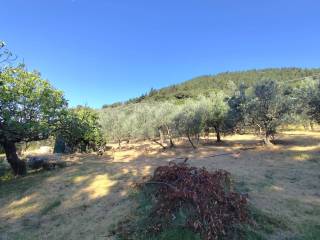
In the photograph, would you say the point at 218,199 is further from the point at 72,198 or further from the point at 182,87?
the point at 182,87

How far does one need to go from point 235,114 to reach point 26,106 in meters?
16.5

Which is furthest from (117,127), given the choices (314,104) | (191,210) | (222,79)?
(222,79)

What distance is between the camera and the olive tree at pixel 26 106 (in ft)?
38.2

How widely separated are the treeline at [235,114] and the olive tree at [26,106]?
565 inches

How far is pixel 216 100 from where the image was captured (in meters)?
28.6

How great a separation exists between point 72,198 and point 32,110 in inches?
197

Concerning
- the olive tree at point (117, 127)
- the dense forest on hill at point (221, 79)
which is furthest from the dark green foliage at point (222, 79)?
the olive tree at point (117, 127)

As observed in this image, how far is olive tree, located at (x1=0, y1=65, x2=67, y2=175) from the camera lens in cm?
1163

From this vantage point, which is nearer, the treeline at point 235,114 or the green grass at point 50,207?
the green grass at point 50,207

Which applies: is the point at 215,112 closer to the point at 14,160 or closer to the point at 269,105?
the point at 269,105

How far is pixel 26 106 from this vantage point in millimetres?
12289

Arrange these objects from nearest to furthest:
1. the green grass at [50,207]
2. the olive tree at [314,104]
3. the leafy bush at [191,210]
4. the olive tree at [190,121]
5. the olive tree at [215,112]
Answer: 1. the leafy bush at [191,210]
2. the green grass at [50,207]
3. the olive tree at [314,104]
4. the olive tree at [190,121]
5. the olive tree at [215,112]

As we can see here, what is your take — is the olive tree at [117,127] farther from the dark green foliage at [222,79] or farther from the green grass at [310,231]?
the dark green foliage at [222,79]

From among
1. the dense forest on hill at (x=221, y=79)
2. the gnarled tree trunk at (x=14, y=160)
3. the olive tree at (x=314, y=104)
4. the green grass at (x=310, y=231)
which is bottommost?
the green grass at (x=310, y=231)
